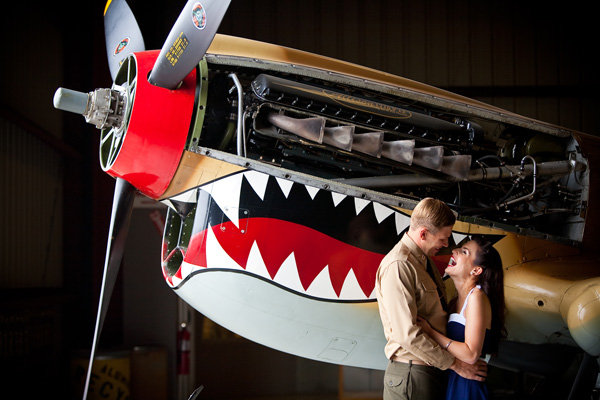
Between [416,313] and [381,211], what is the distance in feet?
3.78

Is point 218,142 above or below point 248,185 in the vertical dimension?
above

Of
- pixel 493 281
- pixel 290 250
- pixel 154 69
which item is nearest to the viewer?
pixel 493 281

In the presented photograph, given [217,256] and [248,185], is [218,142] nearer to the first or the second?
[248,185]

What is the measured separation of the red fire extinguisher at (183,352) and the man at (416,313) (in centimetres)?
529

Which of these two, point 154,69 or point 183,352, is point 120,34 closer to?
point 154,69

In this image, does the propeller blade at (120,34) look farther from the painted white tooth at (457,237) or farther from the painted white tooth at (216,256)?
the painted white tooth at (457,237)

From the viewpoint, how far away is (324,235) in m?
2.98

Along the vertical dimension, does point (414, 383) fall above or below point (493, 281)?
below

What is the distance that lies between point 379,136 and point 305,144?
1.37ft

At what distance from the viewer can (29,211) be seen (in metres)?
6.33

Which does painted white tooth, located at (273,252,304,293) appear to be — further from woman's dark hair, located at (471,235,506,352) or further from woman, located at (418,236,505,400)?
woman's dark hair, located at (471,235,506,352)

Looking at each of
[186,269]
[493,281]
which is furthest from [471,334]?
[186,269]

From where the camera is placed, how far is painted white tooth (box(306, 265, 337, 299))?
296cm

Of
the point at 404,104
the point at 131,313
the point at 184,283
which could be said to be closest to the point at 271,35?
the point at 131,313
